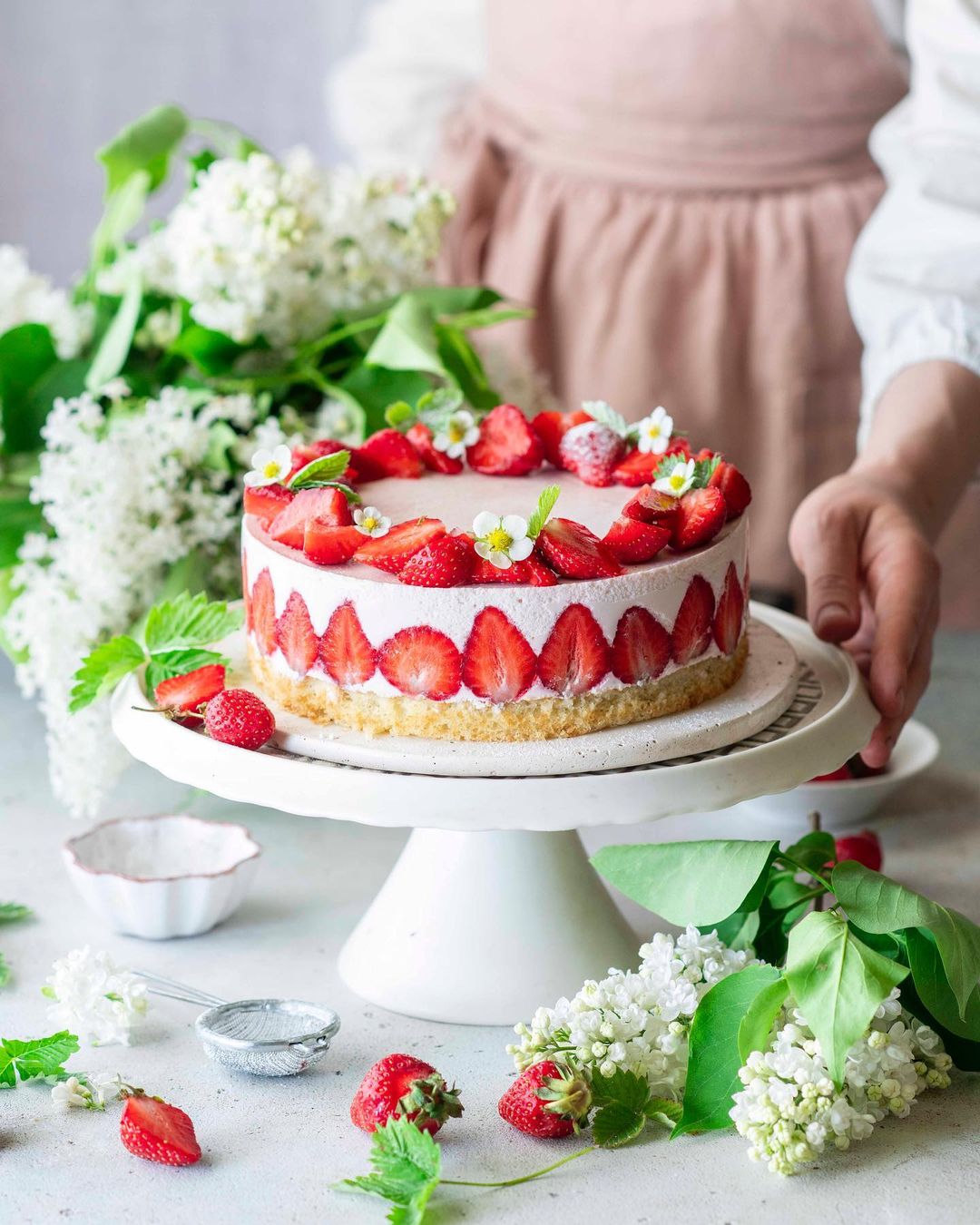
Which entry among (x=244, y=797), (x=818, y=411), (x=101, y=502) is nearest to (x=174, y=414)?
(x=101, y=502)

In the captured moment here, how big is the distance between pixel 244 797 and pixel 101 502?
0.55 meters

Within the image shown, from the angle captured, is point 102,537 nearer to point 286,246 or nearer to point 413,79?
point 286,246

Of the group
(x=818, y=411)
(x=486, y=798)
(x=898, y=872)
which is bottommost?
(x=898, y=872)

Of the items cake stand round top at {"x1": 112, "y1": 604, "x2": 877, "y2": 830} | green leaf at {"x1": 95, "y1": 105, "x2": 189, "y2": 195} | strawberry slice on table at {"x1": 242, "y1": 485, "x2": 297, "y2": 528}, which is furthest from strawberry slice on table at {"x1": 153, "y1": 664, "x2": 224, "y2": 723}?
green leaf at {"x1": 95, "y1": 105, "x2": 189, "y2": 195}

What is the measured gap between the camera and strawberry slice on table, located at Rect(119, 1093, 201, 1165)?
1.00 m

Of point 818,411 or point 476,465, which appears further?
point 818,411

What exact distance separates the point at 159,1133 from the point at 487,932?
33cm

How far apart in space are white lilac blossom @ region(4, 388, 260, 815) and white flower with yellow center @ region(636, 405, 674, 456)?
418mm

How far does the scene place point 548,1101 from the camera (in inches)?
40.0

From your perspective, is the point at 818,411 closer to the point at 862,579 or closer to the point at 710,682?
the point at 862,579

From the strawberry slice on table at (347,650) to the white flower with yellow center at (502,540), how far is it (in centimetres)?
11

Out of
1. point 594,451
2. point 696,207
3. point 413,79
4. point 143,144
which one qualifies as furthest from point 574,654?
point 413,79

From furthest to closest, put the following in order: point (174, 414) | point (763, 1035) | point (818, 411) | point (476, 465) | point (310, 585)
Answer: point (818, 411), point (174, 414), point (476, 465), point (310, 585), point (763, 1035)

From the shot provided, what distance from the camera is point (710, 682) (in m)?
1.23
